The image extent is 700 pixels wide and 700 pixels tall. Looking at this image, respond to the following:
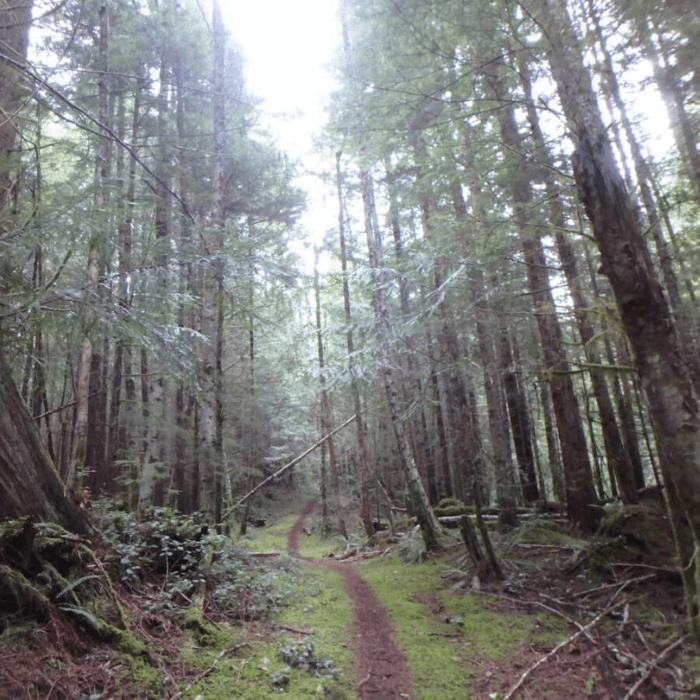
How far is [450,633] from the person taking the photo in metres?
5.92

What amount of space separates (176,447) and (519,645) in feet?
40.5

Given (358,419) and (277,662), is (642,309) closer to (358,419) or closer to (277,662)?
(277,662)

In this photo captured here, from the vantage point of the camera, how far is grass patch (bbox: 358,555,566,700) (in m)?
4.74

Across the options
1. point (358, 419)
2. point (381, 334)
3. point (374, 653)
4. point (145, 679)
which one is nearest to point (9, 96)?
point (145, 679)

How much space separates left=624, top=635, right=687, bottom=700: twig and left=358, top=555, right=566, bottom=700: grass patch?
125 centimetres

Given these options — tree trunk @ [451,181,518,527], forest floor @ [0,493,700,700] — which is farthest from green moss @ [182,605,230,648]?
tree trunk @ [451,181,518,527]

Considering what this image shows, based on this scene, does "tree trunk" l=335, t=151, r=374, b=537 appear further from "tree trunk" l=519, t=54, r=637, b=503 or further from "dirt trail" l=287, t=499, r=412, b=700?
"tree trunk" l=519, t=54, r=637, b=503

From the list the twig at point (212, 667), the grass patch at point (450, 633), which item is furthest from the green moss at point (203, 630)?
the grass patch at point (450, 633)

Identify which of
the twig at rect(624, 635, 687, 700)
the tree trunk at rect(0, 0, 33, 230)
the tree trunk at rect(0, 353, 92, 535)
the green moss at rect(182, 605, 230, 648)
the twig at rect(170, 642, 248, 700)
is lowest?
the twig at rect(624, 635, 687, 700)

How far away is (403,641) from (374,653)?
50cm

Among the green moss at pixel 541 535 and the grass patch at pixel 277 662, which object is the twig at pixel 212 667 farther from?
the green moss at pixel 541 535

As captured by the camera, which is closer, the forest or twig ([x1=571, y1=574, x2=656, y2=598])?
the forest

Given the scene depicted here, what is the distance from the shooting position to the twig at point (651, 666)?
3.76 m

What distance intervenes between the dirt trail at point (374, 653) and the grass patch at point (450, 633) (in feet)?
0.43
